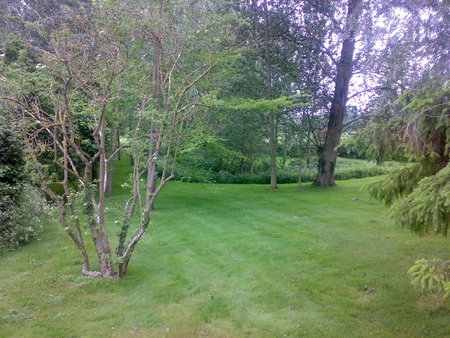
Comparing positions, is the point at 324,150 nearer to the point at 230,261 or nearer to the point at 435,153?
the point at 230,261

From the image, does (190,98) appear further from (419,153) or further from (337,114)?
(337,114)

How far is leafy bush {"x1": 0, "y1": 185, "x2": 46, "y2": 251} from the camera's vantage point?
24.8 ft

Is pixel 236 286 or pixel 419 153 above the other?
pixel 419 153

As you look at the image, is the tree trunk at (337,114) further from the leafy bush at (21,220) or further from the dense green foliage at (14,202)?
the dense green foliage at (14,202)

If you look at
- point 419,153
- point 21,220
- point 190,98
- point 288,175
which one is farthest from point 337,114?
point 21,220

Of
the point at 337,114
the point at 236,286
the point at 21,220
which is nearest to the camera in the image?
the point at 236,286

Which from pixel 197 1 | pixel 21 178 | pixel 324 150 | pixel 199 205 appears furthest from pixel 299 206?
pixel 21 178

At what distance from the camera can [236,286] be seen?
5.53m

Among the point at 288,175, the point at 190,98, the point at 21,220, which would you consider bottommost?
the point at 21,220

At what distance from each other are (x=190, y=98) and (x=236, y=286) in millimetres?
5362

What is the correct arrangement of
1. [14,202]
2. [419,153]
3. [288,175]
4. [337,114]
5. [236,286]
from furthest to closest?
Result: [288,175] → [337,114] → [14,202] → [236,286] → [419,153]

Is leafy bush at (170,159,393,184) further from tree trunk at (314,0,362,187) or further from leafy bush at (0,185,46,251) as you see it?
leafy bush at (0,185,46,251)

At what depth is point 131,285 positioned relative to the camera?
562cm

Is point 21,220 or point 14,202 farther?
point 14,202
